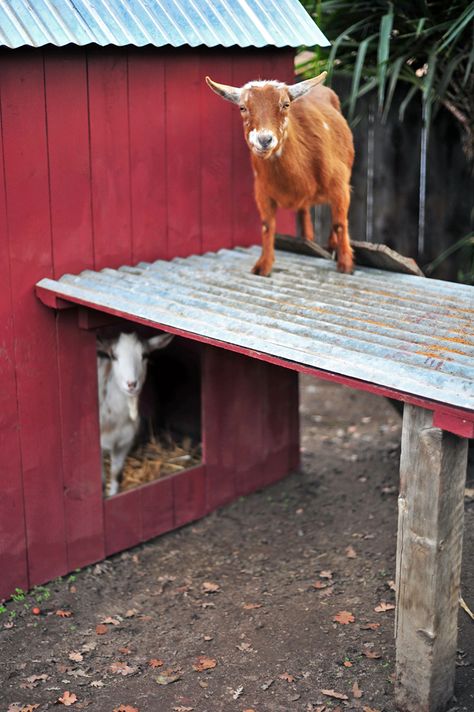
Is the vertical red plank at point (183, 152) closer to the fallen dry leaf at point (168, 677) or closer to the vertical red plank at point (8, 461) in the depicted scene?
the vertical red plank at point (8, 461)

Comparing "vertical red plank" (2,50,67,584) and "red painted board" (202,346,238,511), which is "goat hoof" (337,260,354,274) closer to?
"red painted board" (202,346,238,511)

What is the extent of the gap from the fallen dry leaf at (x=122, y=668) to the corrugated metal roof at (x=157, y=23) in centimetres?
329

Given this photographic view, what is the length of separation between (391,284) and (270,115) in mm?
1193

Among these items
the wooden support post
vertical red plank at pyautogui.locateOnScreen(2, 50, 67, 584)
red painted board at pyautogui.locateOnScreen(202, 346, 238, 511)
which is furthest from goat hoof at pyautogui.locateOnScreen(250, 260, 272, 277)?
the wooden support post

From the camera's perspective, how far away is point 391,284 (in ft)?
16.3

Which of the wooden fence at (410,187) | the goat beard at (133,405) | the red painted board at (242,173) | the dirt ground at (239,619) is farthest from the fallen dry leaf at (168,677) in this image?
the wooden fence at (410,187)

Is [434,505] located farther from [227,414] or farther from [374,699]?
[227,414]

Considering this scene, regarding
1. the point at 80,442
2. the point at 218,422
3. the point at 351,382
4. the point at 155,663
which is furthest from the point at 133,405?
the point at 351,382

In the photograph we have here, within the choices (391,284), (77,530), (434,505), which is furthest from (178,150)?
(434,505)

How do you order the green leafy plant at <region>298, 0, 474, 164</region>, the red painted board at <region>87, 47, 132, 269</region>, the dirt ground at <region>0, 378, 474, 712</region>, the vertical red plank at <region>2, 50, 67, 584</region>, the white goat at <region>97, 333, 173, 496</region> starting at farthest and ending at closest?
the green leafy plant at <region>298, 0, 474, 164</region>, the white goat at <region>97, 333, 173, 496</region>, the red painted board at <region>87, 47, 132, 269</region>, the vertical red plank at <region>2, 50, 67, 584</region>, the dirt ground at <region>0, 378, 474, 712</region>

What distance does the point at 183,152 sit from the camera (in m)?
5.65

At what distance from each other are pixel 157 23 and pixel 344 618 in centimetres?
361

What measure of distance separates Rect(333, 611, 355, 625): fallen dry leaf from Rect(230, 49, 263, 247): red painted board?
102 inches

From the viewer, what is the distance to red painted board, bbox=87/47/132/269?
5137 mm
